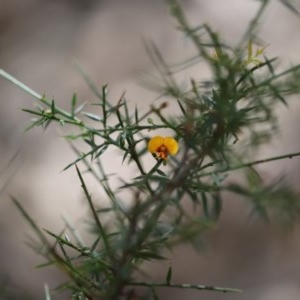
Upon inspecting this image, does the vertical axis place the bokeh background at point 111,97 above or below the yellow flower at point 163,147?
above

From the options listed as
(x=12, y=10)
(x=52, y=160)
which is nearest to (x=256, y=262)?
(x=52, y=160)

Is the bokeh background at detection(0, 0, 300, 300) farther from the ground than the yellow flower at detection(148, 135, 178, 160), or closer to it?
farther from the ground

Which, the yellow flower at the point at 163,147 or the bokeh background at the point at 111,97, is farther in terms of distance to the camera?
the bokeh background at the point at 111,97

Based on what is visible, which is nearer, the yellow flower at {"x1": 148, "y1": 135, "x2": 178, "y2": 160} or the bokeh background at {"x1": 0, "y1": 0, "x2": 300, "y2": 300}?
the yellow flower at {"x1": 148, "y1": 135, "x2": 178, "y2": 160}

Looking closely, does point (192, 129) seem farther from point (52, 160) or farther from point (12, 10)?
point (12, 10)
